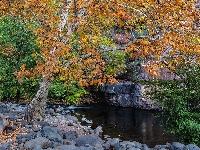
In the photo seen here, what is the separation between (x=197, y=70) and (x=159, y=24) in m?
2.87

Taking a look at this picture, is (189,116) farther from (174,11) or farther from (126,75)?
(126,75)

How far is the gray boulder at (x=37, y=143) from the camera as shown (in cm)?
860

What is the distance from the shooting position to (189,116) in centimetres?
1183

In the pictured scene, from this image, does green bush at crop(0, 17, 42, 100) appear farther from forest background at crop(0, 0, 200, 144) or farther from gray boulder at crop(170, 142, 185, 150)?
gray boulder at crop(170, 142, 185, 150)

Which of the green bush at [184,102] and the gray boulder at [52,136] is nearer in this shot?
the gray boulder at [52,136]

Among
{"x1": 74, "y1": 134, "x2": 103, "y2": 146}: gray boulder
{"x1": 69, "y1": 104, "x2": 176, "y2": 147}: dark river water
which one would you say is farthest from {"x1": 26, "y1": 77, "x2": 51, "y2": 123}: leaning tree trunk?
{"x1": 69, "y1": 104, "x2": 176, "y2": 147}: dark river water

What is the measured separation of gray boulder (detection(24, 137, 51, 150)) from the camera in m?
8.60

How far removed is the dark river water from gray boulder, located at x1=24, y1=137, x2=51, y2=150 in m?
7.09

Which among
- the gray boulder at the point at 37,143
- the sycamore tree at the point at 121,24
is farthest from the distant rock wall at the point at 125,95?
the gray boulder at the point at 37,143

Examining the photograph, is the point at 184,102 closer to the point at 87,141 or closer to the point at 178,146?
the point at 178,146

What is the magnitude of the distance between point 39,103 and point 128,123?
8.48 m

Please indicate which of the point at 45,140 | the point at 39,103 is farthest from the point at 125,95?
the point at 45,140

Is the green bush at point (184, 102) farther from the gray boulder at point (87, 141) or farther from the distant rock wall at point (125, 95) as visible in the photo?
the distant rock wall at point (125, 95)

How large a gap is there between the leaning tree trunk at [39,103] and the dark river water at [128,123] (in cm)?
488
